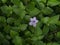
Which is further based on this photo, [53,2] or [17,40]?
[53,2]

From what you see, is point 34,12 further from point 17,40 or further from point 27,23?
point 17,40

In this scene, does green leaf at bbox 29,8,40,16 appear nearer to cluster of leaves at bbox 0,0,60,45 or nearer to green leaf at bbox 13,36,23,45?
cluster of leaves at bbox 0,0,60,45

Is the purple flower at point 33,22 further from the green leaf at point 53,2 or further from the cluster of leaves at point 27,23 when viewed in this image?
the green leaf at point 53,2

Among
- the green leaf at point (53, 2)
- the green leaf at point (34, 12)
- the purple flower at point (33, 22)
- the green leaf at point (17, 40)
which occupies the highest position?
the green leaf at point (53, 2)

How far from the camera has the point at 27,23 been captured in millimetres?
1533

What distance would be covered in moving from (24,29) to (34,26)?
71 mm

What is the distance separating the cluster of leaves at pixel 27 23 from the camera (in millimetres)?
1456

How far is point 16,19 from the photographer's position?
1541mm

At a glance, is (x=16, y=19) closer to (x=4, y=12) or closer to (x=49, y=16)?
(x=4, y=12)

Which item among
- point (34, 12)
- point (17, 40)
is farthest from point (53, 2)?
point (17, 40)

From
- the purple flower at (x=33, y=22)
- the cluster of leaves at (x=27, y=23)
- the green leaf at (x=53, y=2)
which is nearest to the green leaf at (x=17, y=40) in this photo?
the cluster of leaves at (x=27, y=23)

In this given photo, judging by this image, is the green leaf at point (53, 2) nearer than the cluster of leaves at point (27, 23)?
No

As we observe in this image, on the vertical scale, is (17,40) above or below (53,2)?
below

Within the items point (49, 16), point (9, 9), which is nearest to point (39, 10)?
point (49, 16)
